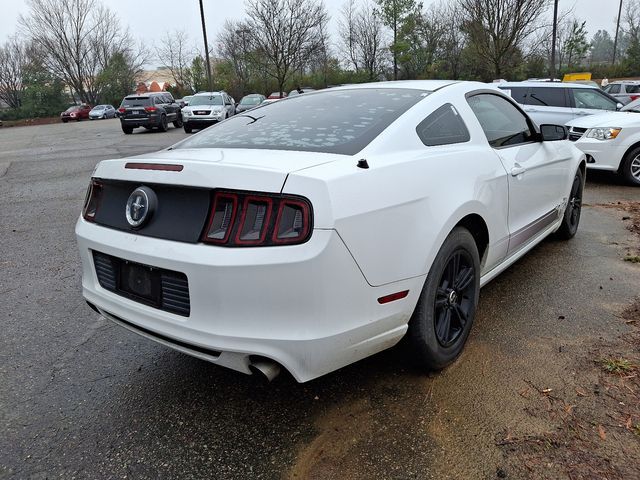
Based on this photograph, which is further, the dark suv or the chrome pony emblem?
the dark suv

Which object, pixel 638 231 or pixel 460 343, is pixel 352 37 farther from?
pixel 460 343

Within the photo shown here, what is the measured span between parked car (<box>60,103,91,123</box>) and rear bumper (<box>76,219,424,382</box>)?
4609cm

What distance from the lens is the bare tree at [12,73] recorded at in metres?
52.1

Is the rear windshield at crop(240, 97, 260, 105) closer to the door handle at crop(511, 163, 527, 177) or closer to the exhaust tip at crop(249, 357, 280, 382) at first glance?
the door handle at crop(511, 163, 527, 177)

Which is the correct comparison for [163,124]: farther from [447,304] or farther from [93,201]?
[447,304]

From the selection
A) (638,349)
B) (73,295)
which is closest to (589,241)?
(638,349)

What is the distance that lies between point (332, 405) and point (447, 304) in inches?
31.6

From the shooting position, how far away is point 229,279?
1.93m

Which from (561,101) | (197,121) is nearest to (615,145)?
(561,101)

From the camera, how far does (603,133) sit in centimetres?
782

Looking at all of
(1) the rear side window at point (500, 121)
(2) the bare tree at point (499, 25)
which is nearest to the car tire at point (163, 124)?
(2) the bare tree at point (499, 25)

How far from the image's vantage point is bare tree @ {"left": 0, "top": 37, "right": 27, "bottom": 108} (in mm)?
52062

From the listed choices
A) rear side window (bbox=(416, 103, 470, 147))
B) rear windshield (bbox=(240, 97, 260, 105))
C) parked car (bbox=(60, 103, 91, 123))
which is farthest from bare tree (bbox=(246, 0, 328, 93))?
rear side window (bbox=(416, 103, 470, 147))

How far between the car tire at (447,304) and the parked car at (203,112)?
1830cm
